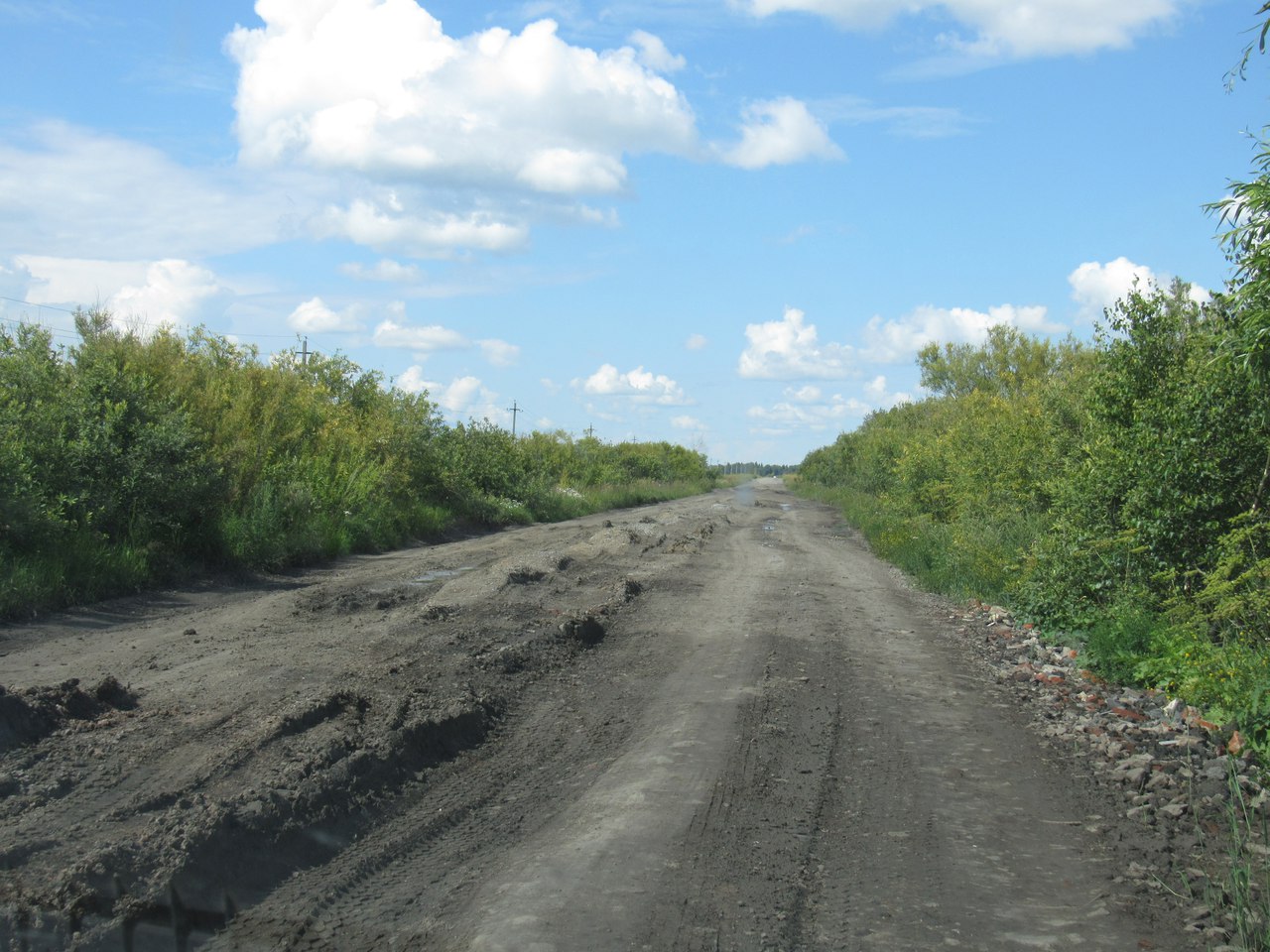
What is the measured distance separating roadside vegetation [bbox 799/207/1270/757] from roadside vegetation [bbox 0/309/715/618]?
11.7 m

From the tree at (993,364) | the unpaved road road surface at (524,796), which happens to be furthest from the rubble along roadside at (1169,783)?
the tree at (993,364)

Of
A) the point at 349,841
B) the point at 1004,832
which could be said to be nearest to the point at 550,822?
the point at 349,841

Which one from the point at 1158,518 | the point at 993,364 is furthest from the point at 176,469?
the point at 993,364

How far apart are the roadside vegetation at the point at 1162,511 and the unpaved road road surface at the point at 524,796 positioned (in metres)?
1.70

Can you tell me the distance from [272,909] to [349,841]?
817 mm

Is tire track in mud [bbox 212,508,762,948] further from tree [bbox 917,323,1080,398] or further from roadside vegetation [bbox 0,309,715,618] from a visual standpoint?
tree [bbox 917,323,1080,398]

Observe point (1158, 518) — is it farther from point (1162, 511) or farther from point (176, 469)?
point (176, 469)

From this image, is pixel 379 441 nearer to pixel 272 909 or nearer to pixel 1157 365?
pixel 1157 365

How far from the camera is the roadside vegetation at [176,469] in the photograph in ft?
41.0

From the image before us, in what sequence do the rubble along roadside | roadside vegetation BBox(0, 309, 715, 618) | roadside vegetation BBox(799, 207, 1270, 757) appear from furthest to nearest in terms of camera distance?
roadside vegetation BBox(0, 309, 715, 618), roadside vegetation BBox(799, 207, 1270, 757), the rubble along roadside

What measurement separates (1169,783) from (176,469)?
531 inches

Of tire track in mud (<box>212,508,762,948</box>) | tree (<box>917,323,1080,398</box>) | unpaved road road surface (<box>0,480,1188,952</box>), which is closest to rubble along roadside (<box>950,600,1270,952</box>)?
unpaved road road surface (<box>0,480,1188,952</box>)

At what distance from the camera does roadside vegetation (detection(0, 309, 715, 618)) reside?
1251cm

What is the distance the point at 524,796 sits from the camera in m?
6.17
